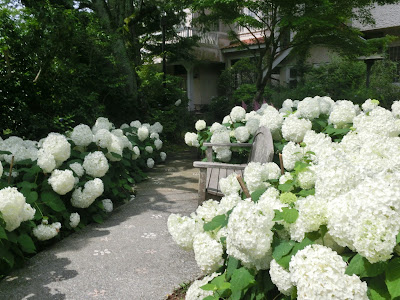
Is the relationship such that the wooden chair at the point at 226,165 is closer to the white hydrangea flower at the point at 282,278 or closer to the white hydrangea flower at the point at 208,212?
the white hydrangea flower at the point at 208,212

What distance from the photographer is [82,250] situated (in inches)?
134

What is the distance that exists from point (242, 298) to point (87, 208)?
283 cm

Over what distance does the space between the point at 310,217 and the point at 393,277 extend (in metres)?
0.34

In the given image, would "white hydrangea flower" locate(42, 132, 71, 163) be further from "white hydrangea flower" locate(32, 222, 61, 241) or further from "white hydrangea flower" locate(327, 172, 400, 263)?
"white hydrangea flower" locate(327, 172, 400, 263)

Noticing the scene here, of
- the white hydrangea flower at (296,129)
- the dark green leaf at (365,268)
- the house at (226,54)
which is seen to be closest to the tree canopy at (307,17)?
the house at (226,54)

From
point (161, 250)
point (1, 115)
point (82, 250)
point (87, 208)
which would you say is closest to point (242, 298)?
point (161, 250)

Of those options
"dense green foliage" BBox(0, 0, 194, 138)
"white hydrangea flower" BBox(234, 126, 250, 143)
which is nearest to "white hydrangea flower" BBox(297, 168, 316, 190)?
"white hydrangea flower" BBox(234, 126, 250, 143)

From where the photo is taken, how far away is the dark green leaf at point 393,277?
111cm

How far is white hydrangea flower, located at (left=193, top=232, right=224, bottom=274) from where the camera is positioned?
5.83ft

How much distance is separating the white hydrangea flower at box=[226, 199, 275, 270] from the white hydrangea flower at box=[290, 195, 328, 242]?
0.11 meters

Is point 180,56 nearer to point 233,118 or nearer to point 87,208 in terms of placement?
point 233,118

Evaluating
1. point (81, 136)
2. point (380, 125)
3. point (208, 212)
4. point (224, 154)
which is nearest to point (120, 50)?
point (224, 154)

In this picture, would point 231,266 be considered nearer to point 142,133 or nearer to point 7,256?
point 7,256

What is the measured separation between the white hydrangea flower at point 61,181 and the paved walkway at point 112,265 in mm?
528
